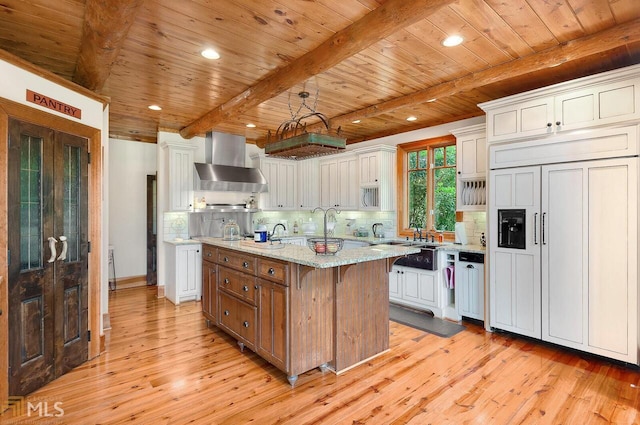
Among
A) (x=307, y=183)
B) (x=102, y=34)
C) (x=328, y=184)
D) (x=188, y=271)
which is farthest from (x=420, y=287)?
(x=102, y=34)

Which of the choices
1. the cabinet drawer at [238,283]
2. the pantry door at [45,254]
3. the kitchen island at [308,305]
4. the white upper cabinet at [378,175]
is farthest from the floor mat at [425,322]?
the pantry door at [45,254]

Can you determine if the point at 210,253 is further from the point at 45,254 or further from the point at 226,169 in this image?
the point at 226,169

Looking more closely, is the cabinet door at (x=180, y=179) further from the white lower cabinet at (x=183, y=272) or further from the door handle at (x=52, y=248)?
the door handle at (x=52, y=248)

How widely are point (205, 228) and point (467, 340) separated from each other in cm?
444

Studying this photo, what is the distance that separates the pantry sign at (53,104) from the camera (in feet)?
8.45

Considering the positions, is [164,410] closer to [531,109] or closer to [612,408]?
[612,408]

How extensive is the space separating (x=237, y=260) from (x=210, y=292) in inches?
33.7

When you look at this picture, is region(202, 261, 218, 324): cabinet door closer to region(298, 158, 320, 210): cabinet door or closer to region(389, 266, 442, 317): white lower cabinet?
region(389, 266, 442, 317): white lower cabinet

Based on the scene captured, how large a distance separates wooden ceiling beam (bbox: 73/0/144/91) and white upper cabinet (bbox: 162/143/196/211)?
217 centimetres

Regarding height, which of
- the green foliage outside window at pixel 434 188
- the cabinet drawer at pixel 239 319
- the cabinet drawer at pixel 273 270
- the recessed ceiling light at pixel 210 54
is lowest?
the cabinet drawer at pixel 239 319

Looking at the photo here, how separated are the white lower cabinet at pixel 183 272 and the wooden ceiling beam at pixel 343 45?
2331 mm

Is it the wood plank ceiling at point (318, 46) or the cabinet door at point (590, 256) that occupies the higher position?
the wood plank ceiling at point (318, 46)

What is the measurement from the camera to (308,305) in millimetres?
2785

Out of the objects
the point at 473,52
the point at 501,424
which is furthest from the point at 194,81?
the point at 501,424
